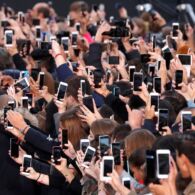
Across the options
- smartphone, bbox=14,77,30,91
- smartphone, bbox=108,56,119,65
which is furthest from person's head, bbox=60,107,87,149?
smartphone, bbox=108,56,119,65

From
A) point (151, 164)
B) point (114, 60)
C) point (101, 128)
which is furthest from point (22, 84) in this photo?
point (151, 164)

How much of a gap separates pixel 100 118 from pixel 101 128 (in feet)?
2.88

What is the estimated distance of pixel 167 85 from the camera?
12844 mm

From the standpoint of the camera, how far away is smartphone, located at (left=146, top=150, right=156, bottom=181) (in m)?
8.18

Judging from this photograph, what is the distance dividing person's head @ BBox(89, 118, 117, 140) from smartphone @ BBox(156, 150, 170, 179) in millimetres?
2130

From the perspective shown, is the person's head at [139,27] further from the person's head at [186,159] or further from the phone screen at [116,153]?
the person's head at [186,159]

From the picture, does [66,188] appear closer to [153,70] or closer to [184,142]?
[184,142]

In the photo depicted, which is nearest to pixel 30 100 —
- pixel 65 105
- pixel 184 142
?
pixel 65 105

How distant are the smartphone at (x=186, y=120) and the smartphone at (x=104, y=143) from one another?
27.4 inches

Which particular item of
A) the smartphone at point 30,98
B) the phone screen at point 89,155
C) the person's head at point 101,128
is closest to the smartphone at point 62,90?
the smartphone at point 30,98

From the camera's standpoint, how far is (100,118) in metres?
11.2

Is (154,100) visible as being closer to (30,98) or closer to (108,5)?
(30,98)

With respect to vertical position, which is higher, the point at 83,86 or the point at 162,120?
the point at 83,86

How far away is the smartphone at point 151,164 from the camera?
8180 millimetres
